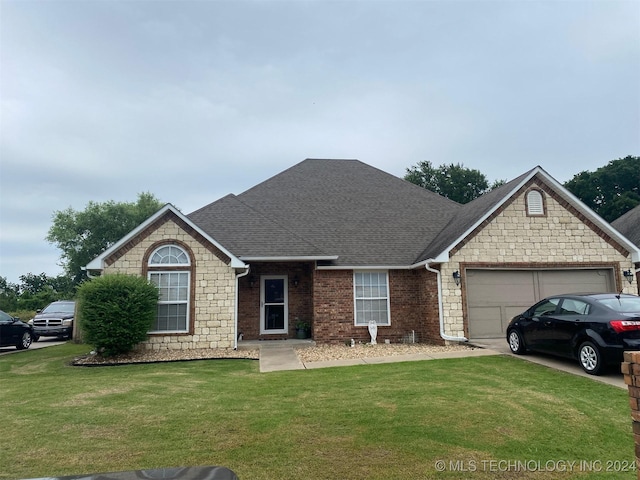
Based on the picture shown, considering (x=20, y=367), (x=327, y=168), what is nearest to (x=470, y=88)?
(x=327, y=168)

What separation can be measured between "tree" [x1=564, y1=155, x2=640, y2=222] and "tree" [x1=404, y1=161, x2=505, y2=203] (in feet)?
27.5

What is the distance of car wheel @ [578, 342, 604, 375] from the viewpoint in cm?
746

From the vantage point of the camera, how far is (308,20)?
13.2 m

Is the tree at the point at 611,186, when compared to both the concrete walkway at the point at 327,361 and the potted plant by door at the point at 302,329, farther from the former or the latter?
the potted plant by door at the point at 302,329

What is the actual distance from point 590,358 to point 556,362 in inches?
51.7

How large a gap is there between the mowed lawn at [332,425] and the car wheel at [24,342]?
8354mm

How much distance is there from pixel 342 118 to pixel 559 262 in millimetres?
11159

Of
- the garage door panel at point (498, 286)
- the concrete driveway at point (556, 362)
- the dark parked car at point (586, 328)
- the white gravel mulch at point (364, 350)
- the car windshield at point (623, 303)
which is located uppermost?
the garage door panel at point (498, 286)

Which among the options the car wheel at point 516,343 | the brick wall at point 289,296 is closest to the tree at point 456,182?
the brick wall at point 289,296

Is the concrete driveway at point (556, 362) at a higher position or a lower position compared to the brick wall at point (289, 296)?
lower

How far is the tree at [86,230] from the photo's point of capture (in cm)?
4447

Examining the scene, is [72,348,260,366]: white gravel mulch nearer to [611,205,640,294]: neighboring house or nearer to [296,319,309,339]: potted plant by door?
[296,319,309,339]: potted plant by door

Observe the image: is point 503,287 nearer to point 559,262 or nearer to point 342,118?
point 559,262

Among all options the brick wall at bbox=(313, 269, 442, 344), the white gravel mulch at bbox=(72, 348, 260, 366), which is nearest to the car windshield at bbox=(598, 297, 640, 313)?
the brick wall at bbox=(313, 269, 442, 344)
